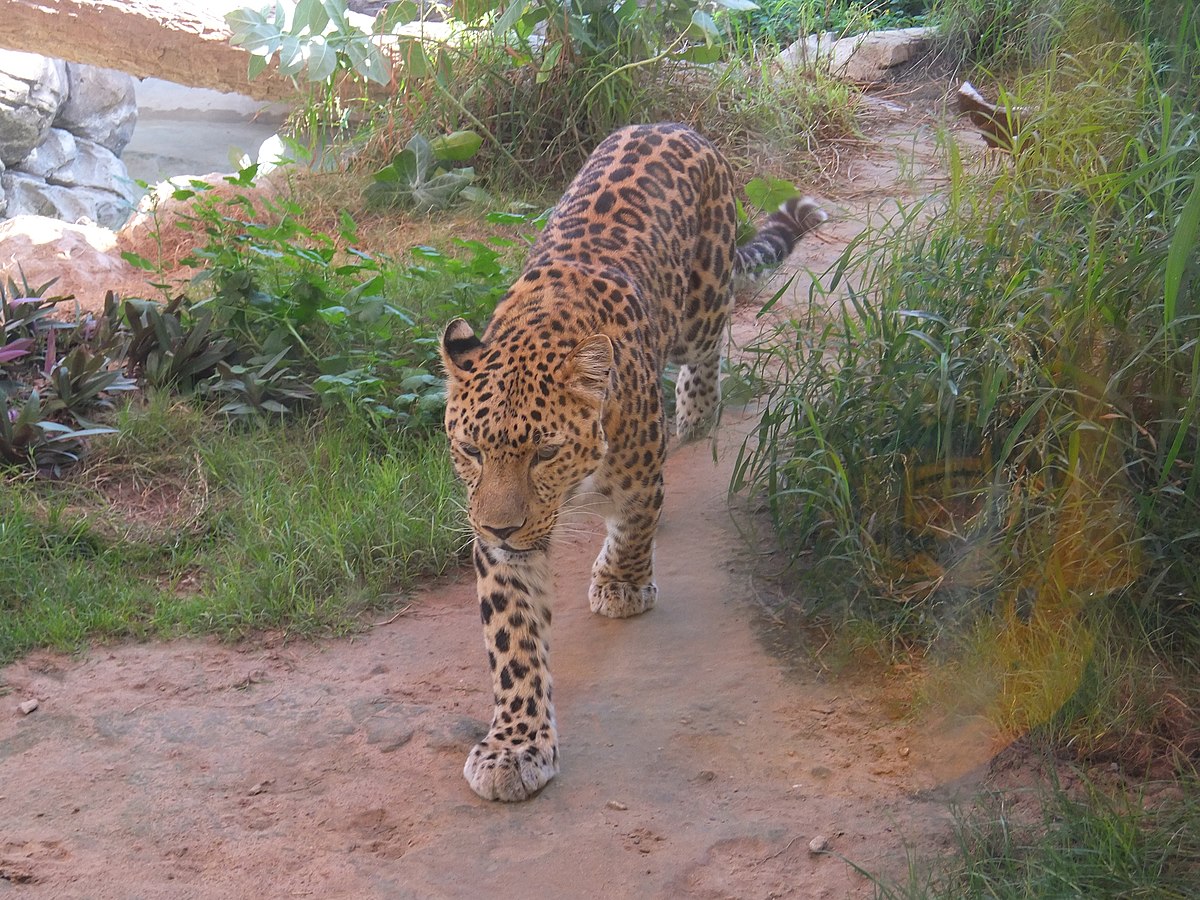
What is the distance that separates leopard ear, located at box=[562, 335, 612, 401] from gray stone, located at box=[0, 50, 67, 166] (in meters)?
20.2

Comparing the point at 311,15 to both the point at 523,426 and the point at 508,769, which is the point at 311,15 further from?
the point at 508,769

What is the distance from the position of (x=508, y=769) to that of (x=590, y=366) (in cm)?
135

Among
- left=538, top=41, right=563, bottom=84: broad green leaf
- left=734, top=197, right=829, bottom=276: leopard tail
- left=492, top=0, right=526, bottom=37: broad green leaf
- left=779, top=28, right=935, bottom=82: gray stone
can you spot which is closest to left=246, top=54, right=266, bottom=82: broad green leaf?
left=492, top=0, right=526, bottom=37: broad green leaf

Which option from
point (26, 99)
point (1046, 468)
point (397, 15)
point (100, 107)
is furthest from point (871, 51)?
point (100, 107)

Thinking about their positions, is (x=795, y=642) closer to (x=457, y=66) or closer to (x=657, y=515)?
(x=657, y=515)

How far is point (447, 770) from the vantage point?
164 inches

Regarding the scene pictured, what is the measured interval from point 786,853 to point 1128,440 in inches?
69.2

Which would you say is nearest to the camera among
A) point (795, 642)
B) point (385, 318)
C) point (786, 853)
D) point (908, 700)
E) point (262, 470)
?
point (786, 853)

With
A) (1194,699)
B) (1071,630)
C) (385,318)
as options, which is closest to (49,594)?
(385,318)

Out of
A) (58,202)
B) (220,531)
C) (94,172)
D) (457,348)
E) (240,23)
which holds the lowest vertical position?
(58,202)

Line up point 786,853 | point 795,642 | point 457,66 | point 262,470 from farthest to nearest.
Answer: point 457,66, point 262,470, point 795,642, point 786,853

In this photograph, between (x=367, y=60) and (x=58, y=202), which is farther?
(x=58, y=202)

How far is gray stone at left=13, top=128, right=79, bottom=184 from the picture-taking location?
22.6 metres

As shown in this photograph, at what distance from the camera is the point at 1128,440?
159 inches
